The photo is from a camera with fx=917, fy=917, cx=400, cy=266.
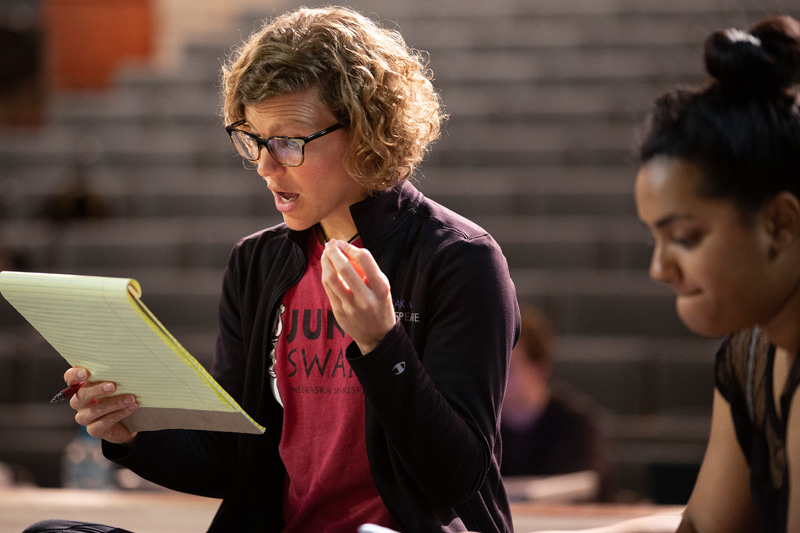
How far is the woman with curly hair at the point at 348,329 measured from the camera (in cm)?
92

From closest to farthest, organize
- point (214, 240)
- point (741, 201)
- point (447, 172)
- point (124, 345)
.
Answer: point (741, 201) → point (124, 345) → point (214, 240) → point (447, 172)

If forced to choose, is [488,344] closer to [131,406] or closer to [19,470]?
[131,406]

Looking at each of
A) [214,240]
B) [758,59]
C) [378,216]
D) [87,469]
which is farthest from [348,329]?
[214,240]

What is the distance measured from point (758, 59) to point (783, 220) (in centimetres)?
13

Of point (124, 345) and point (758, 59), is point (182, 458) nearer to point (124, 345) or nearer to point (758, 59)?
point (124, 345)

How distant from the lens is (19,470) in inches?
102

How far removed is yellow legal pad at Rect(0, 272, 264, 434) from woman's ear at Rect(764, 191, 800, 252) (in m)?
0.53

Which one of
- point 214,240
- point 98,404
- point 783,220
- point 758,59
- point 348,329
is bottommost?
point 214,240

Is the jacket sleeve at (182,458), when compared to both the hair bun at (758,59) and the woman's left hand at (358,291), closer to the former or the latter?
the woman's left hand at (358,291)

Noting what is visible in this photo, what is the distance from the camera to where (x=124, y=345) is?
0.95m

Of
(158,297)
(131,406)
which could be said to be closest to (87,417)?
(131,406)

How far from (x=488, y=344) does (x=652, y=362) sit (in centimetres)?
204

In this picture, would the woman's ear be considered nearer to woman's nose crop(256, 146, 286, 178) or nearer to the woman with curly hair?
the woman with curly hair

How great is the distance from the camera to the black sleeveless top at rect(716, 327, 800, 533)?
772 millimetres
